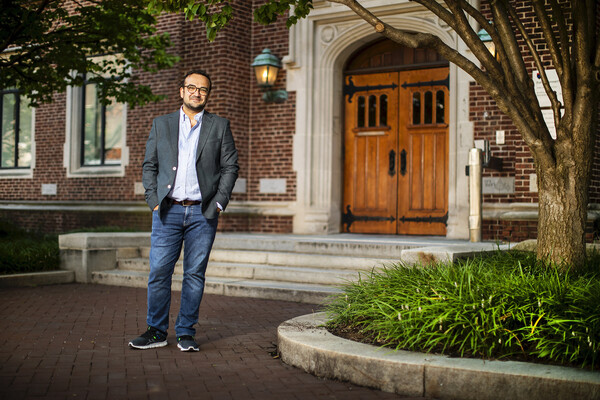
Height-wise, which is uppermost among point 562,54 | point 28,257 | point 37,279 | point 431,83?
point 431,83

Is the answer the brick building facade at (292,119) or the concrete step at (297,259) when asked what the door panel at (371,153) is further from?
the concrete step at (297,259)

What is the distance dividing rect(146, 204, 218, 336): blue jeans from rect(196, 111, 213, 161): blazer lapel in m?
0.40

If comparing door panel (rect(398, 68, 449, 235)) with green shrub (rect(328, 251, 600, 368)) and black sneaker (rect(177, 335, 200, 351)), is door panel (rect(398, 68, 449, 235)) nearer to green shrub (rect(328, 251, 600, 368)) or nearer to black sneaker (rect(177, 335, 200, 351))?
green shrub (rect(328, 251, 600, 368))

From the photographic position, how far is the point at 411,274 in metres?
5.18

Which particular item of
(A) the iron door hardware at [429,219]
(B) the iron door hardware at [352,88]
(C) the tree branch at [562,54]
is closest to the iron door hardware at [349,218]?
(A) the iron door hardware at [429,219]

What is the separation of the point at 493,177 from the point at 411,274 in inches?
207

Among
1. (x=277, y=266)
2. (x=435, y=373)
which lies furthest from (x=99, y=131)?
(x=435, y=373)

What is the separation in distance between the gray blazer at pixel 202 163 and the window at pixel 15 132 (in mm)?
11368

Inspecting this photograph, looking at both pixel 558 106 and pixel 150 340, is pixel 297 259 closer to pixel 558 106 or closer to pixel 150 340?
pixel 150 340

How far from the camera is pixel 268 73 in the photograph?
38.1ft

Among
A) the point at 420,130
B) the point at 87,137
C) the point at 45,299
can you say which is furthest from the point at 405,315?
the point at 87,137

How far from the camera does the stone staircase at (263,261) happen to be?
7.58 m

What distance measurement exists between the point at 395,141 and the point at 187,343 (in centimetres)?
712

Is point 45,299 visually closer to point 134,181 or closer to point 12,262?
point 12,262
